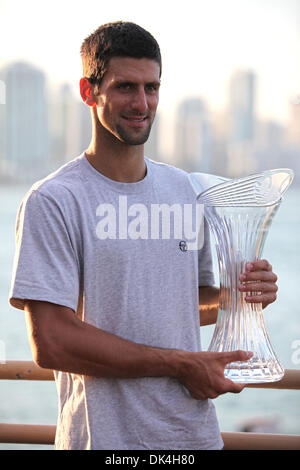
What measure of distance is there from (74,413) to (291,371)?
565 millimetres

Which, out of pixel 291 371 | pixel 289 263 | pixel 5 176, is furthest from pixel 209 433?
pixel 5 176

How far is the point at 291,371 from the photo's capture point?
5.04ft

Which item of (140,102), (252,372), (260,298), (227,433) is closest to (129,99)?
(140,102)

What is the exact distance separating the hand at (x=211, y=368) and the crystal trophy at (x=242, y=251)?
1.8 inches

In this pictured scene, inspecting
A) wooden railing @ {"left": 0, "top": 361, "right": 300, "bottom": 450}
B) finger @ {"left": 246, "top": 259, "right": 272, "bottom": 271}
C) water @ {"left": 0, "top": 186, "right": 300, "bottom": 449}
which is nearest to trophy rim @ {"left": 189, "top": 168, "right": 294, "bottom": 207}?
finger @ {"left": 246, "top": 259, "right": 272, "bottom": 271}

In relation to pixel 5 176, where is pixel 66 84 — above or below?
above

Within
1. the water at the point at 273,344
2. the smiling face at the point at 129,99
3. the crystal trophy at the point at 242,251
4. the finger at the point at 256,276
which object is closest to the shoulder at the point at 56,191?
the smiling face at the point at 129,99

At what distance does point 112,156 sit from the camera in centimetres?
129

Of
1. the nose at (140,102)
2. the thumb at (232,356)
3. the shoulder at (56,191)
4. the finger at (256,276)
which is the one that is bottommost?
the thumb at (232,356)

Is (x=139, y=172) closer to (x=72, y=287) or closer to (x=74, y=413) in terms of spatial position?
(x=72, y=287)

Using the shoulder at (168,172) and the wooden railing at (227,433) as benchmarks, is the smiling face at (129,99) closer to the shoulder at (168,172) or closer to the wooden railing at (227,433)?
the shoulder at (168,172)

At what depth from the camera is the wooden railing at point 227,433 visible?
5.02 ft

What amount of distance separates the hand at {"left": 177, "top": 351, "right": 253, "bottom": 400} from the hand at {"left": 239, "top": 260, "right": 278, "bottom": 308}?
118 millimetres

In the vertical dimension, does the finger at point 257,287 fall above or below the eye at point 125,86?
below
